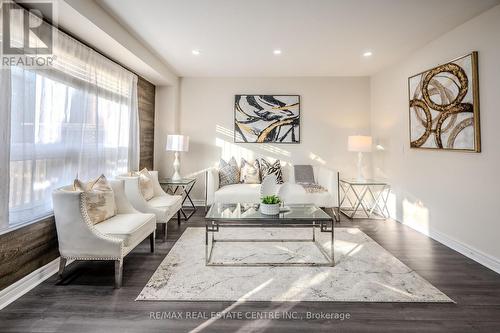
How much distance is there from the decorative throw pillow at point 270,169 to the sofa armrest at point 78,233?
3061mm

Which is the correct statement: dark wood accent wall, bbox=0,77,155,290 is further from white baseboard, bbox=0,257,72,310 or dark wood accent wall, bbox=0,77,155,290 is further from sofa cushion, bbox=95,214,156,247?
sofa cushion, bbox=95,214,156,247

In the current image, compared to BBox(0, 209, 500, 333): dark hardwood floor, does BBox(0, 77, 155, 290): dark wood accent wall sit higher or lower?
higher

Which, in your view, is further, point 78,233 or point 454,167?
point 454,167

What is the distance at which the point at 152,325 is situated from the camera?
170 centimetres

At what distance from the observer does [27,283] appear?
2105mm

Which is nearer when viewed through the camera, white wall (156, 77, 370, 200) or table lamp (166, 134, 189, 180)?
table lamp (166, 134, 189, 180)

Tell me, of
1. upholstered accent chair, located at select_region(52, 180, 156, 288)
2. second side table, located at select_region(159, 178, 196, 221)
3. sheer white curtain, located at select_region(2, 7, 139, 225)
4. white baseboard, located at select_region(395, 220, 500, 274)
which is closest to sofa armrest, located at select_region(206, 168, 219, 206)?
second side table, located at select_region(159, 178, 196, 221)

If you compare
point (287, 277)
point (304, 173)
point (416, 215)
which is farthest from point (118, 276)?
point (416, 215)

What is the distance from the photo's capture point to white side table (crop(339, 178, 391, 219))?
4.45 metres

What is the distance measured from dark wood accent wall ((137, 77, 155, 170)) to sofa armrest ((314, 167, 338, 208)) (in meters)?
3.29

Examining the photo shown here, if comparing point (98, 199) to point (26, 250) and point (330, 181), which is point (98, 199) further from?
point (330, 181)

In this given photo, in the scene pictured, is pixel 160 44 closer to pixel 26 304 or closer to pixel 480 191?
pixel 26 304

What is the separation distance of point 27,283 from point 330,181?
4.04 meters

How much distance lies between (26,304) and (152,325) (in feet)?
3.54
